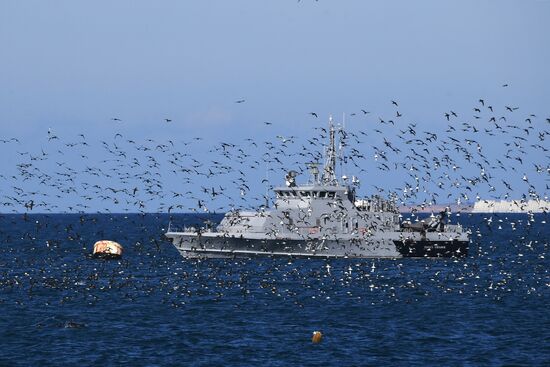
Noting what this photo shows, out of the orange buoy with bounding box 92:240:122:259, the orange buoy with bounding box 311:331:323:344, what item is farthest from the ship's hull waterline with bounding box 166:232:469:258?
A: the orange buoy with bounding box 311:331:323:344

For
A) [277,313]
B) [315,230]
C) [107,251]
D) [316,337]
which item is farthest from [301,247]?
[316,337]

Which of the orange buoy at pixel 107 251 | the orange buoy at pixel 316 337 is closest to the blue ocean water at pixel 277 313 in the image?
the orange buoy at pixel 316 337

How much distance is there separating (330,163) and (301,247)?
1055cm

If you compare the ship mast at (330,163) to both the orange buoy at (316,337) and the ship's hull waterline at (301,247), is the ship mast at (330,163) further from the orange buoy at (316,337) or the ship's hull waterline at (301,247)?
the orange buoy at (316,337)

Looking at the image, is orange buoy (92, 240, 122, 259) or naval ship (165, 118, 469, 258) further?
orange buoy (92, 240, 122, 259)

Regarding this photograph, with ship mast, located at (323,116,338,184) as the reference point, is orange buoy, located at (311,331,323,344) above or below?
below

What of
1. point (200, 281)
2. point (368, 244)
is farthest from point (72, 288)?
point (368, 244)

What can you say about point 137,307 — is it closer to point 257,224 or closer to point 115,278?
point 115,278

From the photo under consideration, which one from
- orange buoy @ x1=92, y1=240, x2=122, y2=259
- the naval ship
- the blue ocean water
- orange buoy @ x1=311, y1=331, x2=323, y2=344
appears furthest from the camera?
orange buoy @ x1=92, y1=240, x2=122, y2=259

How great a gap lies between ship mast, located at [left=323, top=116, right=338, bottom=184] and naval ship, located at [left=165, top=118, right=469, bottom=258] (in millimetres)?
140

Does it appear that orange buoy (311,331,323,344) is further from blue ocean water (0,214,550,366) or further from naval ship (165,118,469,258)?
naval ship (165,118,469,258)

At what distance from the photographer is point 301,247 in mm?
90562

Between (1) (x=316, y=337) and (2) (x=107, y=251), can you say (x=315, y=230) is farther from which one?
(1) (x=316, y=337)

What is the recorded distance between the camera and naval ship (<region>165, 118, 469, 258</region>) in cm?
8981
